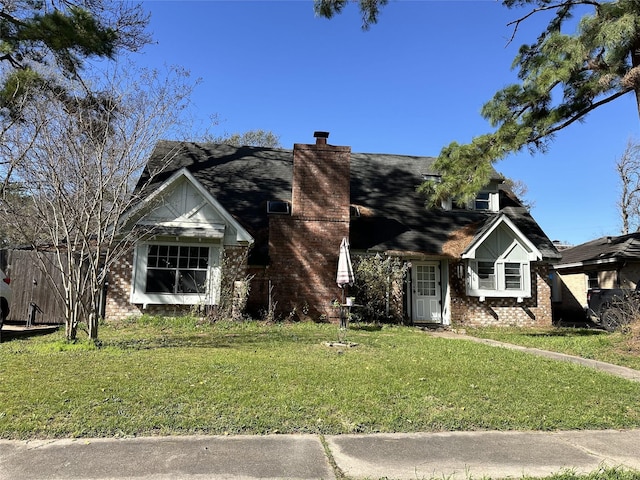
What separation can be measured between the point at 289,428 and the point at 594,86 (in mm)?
11034

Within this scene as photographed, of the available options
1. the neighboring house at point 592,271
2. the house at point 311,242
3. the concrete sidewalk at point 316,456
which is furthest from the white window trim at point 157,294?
the neighboring house at point 592,271

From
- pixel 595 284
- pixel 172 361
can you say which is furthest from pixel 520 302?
pixel 172 361

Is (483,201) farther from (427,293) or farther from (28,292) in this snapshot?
(28,292)

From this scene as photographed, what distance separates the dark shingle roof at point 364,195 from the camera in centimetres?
1537

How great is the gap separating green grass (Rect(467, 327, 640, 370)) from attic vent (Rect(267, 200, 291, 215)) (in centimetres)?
702

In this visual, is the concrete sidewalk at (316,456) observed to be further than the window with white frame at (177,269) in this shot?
No

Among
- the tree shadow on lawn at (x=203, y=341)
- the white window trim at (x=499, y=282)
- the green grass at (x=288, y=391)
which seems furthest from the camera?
the white window trim at (x=499, y=282)

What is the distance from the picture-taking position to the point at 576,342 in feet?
36.4

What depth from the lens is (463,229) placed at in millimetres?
16297

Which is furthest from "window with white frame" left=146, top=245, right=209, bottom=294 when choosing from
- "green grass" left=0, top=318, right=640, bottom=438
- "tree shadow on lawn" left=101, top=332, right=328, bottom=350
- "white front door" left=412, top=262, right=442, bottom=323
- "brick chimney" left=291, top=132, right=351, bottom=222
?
"white front door" left=412, top=262, right=442, bottom=323

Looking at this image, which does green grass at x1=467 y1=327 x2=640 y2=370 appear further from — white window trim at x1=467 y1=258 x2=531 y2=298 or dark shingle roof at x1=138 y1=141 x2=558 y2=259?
dark shingle roof at x1=138 y1=141 x2=558 y2=259

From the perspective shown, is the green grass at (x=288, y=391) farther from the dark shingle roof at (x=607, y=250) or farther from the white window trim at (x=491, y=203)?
the dark shingle roof at (x=607, y=250)

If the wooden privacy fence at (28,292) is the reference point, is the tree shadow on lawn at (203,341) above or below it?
Answer: below

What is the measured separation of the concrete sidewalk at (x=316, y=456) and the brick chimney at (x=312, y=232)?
990 cm
